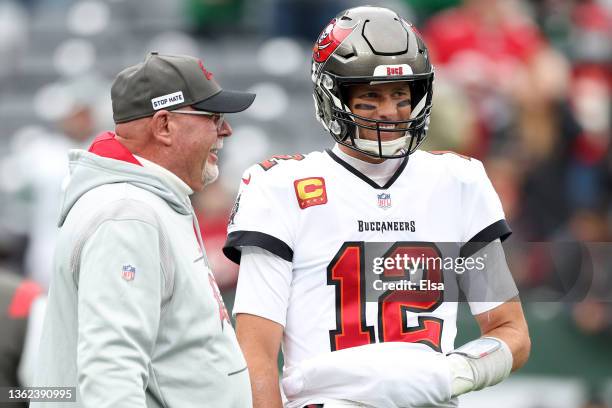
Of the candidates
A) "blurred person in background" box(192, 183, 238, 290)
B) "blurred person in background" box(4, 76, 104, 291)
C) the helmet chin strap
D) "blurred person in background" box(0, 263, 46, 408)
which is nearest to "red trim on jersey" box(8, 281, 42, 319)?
"blurred person in background" box(0, 263, 46, 408)

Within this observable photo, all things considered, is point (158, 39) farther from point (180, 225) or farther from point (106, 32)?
point (180, 225)

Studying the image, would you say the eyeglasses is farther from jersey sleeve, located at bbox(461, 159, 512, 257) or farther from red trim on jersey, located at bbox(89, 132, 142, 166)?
jersey sleeve, located at bbox(461, 159, 512, 257)

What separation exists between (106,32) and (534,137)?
4.36 m

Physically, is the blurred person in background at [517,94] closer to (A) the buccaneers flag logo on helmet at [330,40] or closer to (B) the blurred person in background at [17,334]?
(B) the blurred person in background at [17,334]

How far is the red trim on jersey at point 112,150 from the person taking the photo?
381 cm

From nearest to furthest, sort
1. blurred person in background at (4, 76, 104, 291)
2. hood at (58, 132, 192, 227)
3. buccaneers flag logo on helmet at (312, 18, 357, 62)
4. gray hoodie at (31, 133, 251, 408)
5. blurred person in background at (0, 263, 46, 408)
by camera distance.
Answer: gray hoodie at (31, 133, 251, 408)
hood at (58, 132, 192, 227)
buccaneers flag logo on helmet at (312, 18, 357, 62)
blurred person in background at (0, 263, 46, 408)
blurred person in background at (4, 76, 104, 291)

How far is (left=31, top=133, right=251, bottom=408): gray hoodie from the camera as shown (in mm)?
3451

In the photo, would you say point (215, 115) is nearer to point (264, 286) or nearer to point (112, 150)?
point (112, 150)

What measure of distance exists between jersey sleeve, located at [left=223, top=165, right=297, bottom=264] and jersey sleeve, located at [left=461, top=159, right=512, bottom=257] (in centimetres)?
57

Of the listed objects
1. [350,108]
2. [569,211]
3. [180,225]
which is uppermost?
[350,108]

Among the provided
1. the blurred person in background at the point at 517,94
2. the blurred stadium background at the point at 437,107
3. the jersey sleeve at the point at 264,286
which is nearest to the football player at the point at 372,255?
the jersey sleeve at the point at 264,286

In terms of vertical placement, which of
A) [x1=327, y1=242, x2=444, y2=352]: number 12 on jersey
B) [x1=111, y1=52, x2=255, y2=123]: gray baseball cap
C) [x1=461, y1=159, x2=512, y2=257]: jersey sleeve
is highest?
[x1=111, y1=52, x2=255, y2=123]: gray baseball cap

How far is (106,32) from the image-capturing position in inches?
472

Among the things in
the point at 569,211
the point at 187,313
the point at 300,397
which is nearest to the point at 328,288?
the point at 300,397
